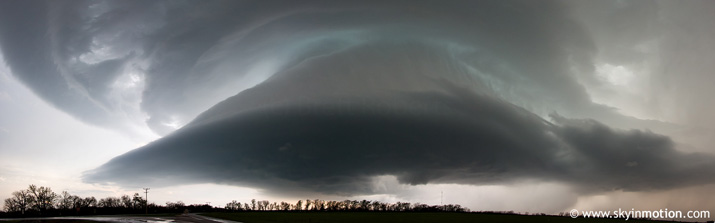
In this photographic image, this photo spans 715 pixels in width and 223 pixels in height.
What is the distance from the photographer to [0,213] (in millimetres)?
192125

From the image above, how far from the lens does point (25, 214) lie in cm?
19638

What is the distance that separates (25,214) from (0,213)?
29.3ft
